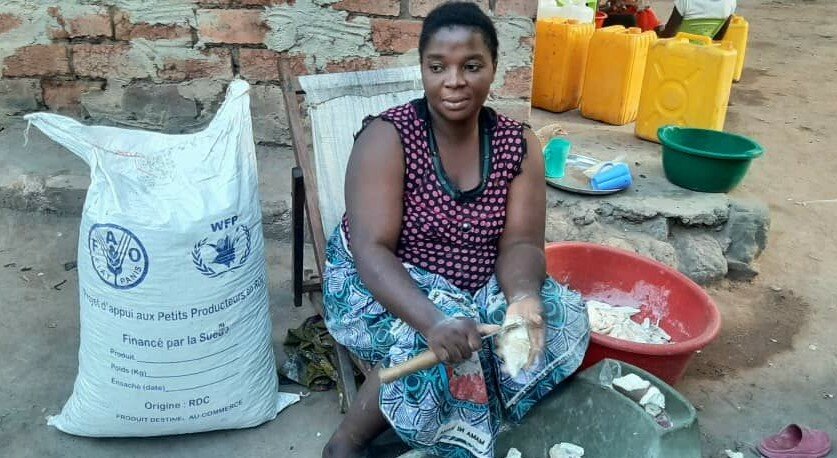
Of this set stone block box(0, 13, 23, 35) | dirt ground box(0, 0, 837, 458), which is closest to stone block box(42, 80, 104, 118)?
stone block box(0, 13, 23, 35)

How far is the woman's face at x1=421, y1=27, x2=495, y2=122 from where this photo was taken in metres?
1.88

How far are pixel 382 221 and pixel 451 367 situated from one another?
421mm

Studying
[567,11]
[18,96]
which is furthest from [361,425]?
[567,11]

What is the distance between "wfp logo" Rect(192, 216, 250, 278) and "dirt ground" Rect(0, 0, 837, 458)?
21.6 inches

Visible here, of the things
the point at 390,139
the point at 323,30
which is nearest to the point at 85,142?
the point at 390,139

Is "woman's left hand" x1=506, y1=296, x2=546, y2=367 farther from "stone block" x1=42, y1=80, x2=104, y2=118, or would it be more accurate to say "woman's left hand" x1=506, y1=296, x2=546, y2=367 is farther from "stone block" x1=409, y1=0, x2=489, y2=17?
"stone block" x1=42, y1=80, x2=104, y2=118

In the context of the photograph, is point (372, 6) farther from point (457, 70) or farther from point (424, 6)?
point (457, 70)

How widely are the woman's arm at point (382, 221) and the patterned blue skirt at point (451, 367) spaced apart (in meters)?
0.09

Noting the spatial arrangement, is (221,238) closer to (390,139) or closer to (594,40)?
(390,139)

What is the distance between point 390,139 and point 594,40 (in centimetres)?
288

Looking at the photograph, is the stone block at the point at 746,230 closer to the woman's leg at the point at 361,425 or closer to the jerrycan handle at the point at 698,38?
the jerrycan handle at the point at 698,38

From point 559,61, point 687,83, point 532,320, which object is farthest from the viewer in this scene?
point 559,61

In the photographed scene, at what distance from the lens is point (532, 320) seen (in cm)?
178

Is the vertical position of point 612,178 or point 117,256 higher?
point 117,256
